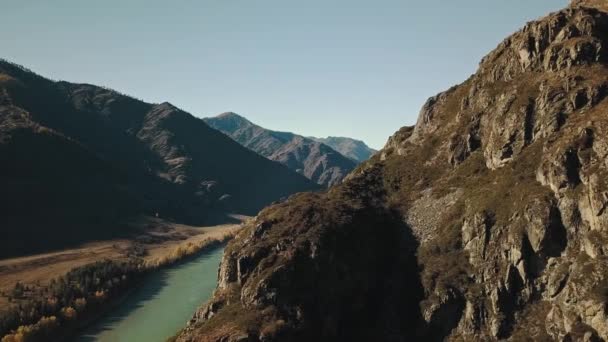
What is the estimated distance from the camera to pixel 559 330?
70.5 m

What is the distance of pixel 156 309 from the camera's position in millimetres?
148625

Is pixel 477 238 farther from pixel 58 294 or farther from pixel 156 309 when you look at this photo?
pixel 58 294

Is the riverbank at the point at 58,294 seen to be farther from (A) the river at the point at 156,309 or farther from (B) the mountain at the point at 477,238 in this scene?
(B) the mountain at the point at 477,238

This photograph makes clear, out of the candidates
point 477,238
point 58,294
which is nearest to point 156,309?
point 58,294

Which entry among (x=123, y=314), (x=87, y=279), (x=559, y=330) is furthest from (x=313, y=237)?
(x=87, y=279)

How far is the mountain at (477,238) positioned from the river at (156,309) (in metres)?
Result: 39.0

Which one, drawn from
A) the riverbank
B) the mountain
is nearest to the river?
the riverbank

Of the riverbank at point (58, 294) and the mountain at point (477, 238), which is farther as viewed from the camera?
the riverbank at point (58, 294)

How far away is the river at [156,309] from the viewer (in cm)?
12567

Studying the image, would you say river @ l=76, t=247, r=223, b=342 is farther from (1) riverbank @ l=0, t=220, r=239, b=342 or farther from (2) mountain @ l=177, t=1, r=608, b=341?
(2) mountain @ l=177, t=1, r=608, b=341

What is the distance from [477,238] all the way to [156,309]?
100117 mm

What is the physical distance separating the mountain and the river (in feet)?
128

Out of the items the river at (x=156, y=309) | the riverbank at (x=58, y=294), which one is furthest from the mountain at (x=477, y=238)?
the riverbank at (x=58, y=294)

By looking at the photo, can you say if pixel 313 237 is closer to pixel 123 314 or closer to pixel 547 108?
pixel 547 108
